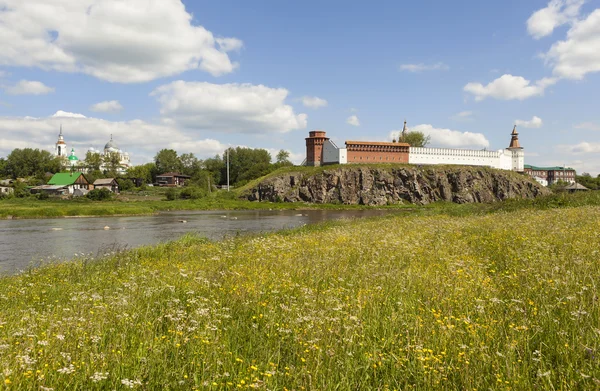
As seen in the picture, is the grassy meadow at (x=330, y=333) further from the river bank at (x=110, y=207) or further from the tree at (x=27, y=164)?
the tree at (x=27, y=164)

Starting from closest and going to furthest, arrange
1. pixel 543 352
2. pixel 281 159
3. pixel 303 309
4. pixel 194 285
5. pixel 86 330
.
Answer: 1. pixel 543 352
2. pixel 86 330
3. pixel 303 309
4. pixel 194 285
5. pixel 281 159

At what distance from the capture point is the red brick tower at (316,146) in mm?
118625

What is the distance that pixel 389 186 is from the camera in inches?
4242

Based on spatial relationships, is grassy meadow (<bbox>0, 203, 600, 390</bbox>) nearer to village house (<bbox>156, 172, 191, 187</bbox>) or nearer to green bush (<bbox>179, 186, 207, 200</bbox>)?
green bush (<bbox>179, 186, 207, 200</bbox>)

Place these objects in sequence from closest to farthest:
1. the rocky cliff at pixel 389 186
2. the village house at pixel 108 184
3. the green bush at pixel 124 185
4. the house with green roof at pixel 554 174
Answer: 1. the rocky cliff at pixel 389 186
2. the village house at pixel 108 184
3. the green bush at pixel 124 185
4. the house with green roof at pixel 554 174

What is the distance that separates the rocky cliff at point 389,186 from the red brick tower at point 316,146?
849 centimetres

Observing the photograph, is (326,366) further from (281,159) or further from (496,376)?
(281,159)

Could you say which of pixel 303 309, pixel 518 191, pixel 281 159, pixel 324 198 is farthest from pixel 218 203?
pixel 518 191

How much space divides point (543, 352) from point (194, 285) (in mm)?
5782

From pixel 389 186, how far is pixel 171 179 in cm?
7778

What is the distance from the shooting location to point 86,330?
4895mm

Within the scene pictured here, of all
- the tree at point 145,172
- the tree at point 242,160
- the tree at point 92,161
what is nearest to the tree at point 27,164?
the tree at point 92,161

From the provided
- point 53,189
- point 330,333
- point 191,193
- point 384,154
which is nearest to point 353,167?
point 384,154

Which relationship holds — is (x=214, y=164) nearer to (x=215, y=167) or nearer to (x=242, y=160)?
(x=215, y=167)
